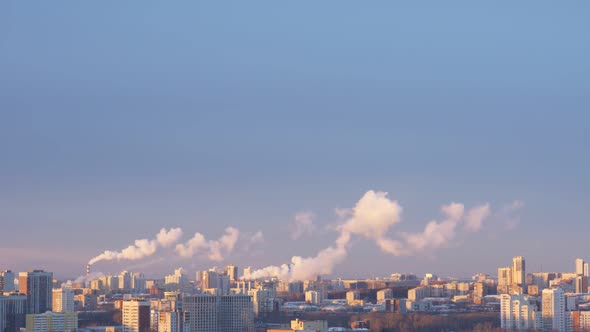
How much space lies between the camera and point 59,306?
52.1 meters

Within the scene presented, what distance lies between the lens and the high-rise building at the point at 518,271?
75250mm

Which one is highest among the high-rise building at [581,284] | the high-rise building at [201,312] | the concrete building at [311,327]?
the high-rise building at [581,284]

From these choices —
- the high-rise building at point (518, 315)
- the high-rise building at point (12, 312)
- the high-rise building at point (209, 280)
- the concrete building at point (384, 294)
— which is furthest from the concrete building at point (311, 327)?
the high-rise building at point (209, 280)

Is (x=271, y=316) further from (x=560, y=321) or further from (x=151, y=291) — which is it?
(x=151, y=291)

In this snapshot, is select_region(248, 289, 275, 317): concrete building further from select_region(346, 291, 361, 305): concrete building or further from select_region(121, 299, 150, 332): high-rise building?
→ select_region(346, 291, 361, 305): concrete building

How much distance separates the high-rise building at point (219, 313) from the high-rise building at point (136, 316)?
132cm

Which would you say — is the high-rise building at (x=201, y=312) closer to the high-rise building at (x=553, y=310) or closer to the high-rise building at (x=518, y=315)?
the high-rise building at (x=518, y=315)

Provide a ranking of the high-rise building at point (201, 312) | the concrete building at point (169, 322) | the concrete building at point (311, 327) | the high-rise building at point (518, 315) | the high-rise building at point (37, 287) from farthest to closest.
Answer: the high-rise building at point (37, 287) < the high-rise building at point (518, 315) < the high-rise building at point (201, 312) < the concrete building at point (311, 327) < the concrete building at point (169, 322)

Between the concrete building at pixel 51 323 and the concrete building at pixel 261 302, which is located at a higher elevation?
the concrete building at pixel 261 302

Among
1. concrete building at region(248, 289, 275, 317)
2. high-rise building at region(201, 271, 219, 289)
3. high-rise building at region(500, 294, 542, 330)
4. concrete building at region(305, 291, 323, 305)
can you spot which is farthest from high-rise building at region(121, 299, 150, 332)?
high-rise building at region(201, 271, 219, 289)

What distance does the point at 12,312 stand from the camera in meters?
48.2

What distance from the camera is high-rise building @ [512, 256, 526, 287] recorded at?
75250 mm

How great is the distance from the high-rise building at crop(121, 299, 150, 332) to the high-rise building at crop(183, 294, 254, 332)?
132 centimetres

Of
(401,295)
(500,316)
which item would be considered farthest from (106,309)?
(401,295)
